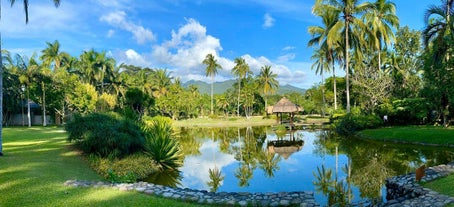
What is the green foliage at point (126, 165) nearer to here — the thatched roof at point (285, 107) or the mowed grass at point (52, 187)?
the mowed grass at point (52, 187)

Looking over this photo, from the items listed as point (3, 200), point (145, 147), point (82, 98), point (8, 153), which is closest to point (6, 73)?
point (82, 98)

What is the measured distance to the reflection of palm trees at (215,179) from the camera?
1031 centimetres

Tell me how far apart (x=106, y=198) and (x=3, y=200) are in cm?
231

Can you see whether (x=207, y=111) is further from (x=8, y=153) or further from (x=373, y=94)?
(x=8, y=153)

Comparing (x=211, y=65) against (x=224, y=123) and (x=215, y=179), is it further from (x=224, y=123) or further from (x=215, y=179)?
(x=215, y=179)

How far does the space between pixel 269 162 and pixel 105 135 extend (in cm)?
756

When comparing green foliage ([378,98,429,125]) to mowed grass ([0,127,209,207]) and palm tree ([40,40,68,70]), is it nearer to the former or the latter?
mowed grass ([0,127,209,207])

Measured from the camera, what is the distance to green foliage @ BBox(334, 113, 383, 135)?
2411 centimetres

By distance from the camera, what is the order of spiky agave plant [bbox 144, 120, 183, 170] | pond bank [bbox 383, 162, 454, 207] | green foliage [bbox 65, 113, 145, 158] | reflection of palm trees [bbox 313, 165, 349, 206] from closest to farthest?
pond bank [bbox 383, 162, 454, 207], reflection of palm trees [bbox 313, 165, 349, 206], green foliage [bbox 65, 113, 145, 158], spiky agave plant [bbox 144, 120, 183, 170]

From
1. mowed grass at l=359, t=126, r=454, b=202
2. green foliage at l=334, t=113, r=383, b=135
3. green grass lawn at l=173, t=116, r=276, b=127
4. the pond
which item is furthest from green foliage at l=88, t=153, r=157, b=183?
green grass lawn at l=173, t=116, r=276, b=127

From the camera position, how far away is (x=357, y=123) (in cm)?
→ 2423

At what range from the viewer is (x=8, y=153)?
12.7 m

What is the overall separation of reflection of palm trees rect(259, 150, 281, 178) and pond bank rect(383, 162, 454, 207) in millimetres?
4478

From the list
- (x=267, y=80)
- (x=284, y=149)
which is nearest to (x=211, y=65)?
(x=267, y=80)
